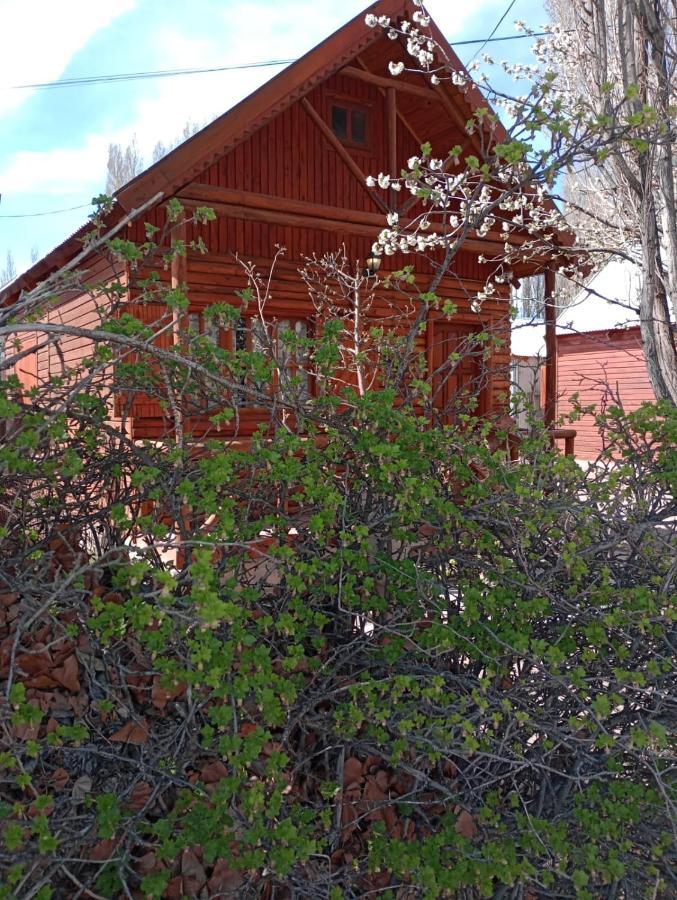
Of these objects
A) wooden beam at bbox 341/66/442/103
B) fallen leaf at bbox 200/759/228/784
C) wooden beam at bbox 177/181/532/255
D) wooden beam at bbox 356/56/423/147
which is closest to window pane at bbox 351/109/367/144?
wooden beam at bbox 356/56/423/147

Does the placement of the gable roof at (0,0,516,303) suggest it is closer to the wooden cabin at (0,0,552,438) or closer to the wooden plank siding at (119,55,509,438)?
the wooden cabin at (0,0,552,438)

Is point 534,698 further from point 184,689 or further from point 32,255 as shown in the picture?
point 32,255

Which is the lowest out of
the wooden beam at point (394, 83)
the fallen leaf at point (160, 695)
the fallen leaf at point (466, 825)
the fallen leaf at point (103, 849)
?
the fallen leaf at point (466, 825)

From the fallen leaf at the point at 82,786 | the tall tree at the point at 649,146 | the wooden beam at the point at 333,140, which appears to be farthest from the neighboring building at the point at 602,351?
the fallen leaf at the point at 82,786

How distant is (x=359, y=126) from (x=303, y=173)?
139cm

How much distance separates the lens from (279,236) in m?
10.1

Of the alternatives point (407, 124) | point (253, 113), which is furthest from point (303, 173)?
point (253, 113)

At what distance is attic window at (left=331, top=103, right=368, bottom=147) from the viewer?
1042cm

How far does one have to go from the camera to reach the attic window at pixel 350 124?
10422 mm

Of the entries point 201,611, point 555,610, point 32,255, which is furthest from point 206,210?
point 32,255

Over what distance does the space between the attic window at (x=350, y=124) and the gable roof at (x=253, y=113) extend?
1.24 m

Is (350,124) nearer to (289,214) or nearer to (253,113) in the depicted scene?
(289,214)

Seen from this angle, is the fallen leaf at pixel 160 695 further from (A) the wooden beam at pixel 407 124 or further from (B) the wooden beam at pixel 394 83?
(A) the wooden beam at pixel 407 124

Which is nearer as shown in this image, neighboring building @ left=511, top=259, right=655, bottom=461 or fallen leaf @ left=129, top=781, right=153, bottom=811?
fallen leaf @ left=129, top=781, right=153, bottom=811
